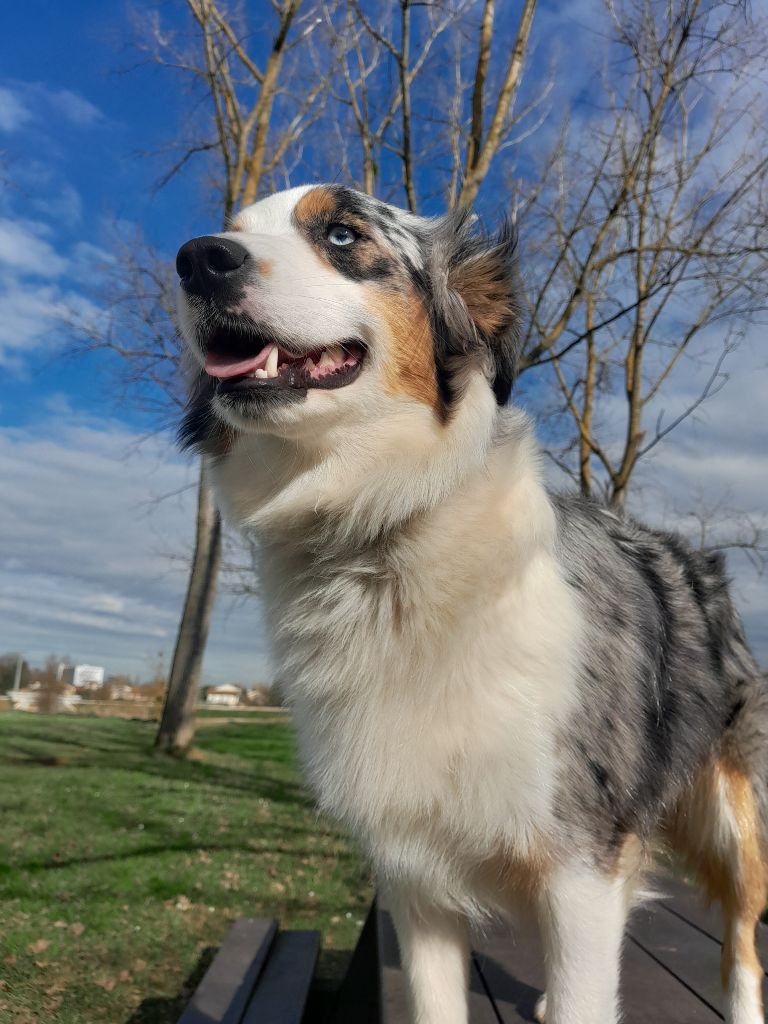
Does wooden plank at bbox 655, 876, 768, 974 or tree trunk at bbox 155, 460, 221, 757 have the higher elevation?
tree trunk at bbox 155, 460, 221, 757

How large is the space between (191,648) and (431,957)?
9.24 meters

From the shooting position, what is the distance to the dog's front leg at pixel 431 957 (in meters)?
2.42

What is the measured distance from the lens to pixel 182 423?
8.77 feet

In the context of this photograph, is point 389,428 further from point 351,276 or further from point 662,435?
point 662,435

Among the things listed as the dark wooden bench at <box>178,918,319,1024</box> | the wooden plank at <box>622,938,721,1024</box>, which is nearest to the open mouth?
the wooden plank at <box>622,938,721,1024</box>

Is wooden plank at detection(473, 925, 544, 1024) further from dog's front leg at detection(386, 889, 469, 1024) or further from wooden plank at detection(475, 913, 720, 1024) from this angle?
dog's front leg at detection(386, 889, 469, 1024)

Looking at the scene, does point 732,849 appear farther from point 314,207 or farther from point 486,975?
point 314,207

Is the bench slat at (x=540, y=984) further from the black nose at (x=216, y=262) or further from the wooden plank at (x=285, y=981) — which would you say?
the black nose at (x=216, y=262)

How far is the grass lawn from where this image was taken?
4688mm

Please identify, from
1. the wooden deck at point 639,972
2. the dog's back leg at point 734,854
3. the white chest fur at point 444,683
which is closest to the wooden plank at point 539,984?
the wooden deck at point 639,972

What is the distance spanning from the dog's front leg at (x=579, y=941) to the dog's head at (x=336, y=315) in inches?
48.2

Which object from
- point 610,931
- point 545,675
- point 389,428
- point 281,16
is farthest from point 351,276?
point 281,16

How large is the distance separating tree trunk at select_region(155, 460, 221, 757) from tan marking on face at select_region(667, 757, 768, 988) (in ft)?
29.2

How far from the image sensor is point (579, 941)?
210 centimetres
